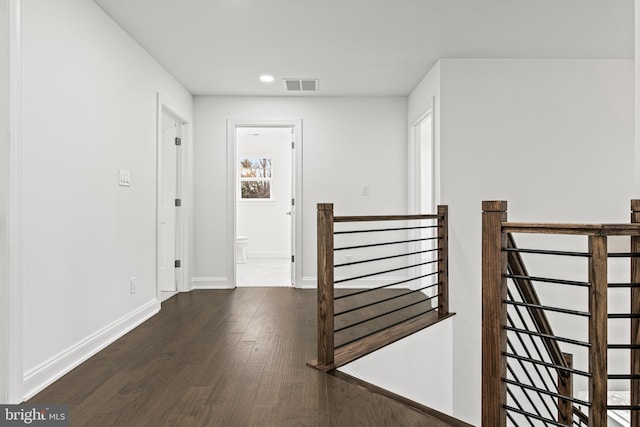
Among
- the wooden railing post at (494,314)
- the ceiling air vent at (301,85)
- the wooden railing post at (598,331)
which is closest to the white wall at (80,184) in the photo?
the ceiling air vent at (301,85)

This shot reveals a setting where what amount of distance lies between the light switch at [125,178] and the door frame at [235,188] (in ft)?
6.34

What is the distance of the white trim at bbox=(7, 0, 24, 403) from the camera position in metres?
2.09

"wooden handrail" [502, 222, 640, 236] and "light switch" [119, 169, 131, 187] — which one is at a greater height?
"light switch" [119, 169, 131, 187]

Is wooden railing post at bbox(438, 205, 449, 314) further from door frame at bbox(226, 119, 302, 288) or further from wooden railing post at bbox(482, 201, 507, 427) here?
wooden railing post at bbox(482, 201, 507, 427)

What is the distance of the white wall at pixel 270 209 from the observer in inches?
339

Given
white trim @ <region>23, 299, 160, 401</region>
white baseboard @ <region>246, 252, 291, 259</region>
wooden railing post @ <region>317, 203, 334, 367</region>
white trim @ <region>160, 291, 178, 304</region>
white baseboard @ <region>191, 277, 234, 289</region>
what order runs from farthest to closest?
1. white baseboard @ <region>246, 252, 291, 259</region>
2. white baseboard @ <region>191, 277, 234, 289</region>
3. white trim @ <region>160, 291, 178, 304</region>
4. wooden railing post @ <region>317, 203, 334, 367</region>
5. white trim @ <region>23, 299, 160, 401</region>

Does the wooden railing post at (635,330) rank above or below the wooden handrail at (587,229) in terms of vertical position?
below

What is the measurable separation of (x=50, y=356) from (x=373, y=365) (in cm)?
197

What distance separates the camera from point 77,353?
8.97 ft

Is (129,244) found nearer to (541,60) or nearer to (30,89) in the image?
(30,89)

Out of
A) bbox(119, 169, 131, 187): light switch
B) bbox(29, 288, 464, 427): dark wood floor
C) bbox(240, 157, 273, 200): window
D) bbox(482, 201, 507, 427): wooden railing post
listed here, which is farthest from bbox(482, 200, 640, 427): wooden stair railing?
bbox(240, 157, 273, 200): window

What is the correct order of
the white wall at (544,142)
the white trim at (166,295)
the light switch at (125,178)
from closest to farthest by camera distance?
1. the light switch at (125,178)
2. the white wall at (544,142)
3. the white trim at (166,295)

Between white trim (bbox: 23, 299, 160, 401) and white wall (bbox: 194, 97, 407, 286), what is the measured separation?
174cm

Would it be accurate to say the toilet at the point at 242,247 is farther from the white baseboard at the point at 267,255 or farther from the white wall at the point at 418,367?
the white wall at the point at 418,367
